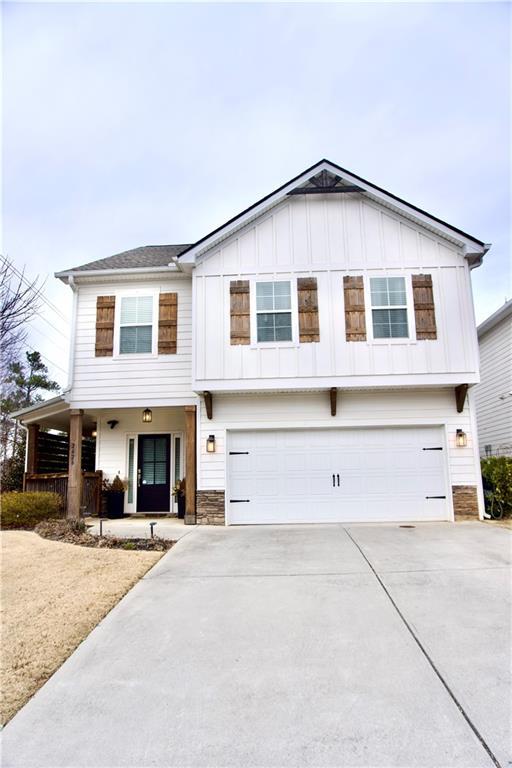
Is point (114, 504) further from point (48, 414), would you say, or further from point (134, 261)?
point (134, 261)

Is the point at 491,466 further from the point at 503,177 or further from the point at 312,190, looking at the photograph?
the point at 503,177

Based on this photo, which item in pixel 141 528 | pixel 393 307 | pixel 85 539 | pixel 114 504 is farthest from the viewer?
pixel 114 504

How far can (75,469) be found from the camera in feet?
33.4

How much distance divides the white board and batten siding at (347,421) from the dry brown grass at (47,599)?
3317 millimetres

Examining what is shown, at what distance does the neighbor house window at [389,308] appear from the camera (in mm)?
9336

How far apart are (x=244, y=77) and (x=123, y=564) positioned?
11.3 metres

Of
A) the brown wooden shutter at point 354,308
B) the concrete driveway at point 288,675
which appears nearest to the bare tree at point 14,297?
the concrete driveway at point 288,675

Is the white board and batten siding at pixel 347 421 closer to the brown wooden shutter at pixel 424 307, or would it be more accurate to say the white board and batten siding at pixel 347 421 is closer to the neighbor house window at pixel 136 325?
the brown wooden shutter at pixel 424 307

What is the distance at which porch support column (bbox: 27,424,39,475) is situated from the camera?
1117 centimetres

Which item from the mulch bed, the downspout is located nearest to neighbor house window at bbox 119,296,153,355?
the downspout

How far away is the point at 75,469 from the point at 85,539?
9.71ft

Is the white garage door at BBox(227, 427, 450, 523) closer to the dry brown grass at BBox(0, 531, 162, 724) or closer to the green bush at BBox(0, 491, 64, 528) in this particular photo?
the dry brown grass at BBox(0, 531, 162, 724)

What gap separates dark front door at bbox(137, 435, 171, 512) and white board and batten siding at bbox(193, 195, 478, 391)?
296 cm

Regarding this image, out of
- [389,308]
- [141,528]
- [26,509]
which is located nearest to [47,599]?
[141,528]
